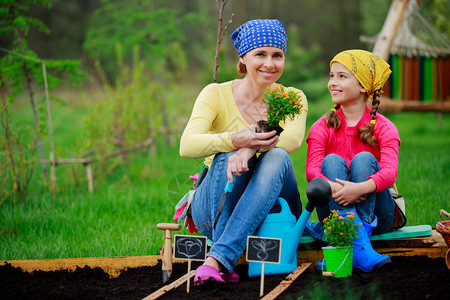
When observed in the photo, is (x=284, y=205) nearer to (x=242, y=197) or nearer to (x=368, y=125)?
(x=242, y=197)

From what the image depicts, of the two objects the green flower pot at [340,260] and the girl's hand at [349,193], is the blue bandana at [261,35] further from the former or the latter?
the green flower pot at [340,260]

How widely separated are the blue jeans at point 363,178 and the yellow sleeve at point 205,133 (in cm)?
51

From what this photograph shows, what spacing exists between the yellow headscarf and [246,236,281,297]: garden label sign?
0.99m

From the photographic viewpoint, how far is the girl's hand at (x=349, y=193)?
2307 millimetres

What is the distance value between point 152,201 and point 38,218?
99 cm

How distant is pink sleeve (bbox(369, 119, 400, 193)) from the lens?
2336mm

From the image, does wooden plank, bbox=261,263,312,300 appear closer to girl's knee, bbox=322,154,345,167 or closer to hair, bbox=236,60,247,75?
girl's knee, bbox=322,154,345,167

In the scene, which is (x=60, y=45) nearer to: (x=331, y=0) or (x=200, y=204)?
(x=331, y=0)

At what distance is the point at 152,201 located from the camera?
4.47m

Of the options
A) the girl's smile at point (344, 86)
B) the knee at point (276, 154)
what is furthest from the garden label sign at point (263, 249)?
the girl's smile at point (344, 86)

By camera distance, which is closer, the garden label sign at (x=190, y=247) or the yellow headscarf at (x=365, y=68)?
the garden label sign at (x=190, y=247)

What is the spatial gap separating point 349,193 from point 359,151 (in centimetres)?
36

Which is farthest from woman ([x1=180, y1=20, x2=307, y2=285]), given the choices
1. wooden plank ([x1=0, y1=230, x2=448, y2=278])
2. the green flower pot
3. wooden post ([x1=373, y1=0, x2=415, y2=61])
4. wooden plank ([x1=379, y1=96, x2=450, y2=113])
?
wooden plank ([x1=379, y1=96, x2=450, y2=113])

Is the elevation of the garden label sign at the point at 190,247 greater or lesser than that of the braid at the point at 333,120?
lesser
